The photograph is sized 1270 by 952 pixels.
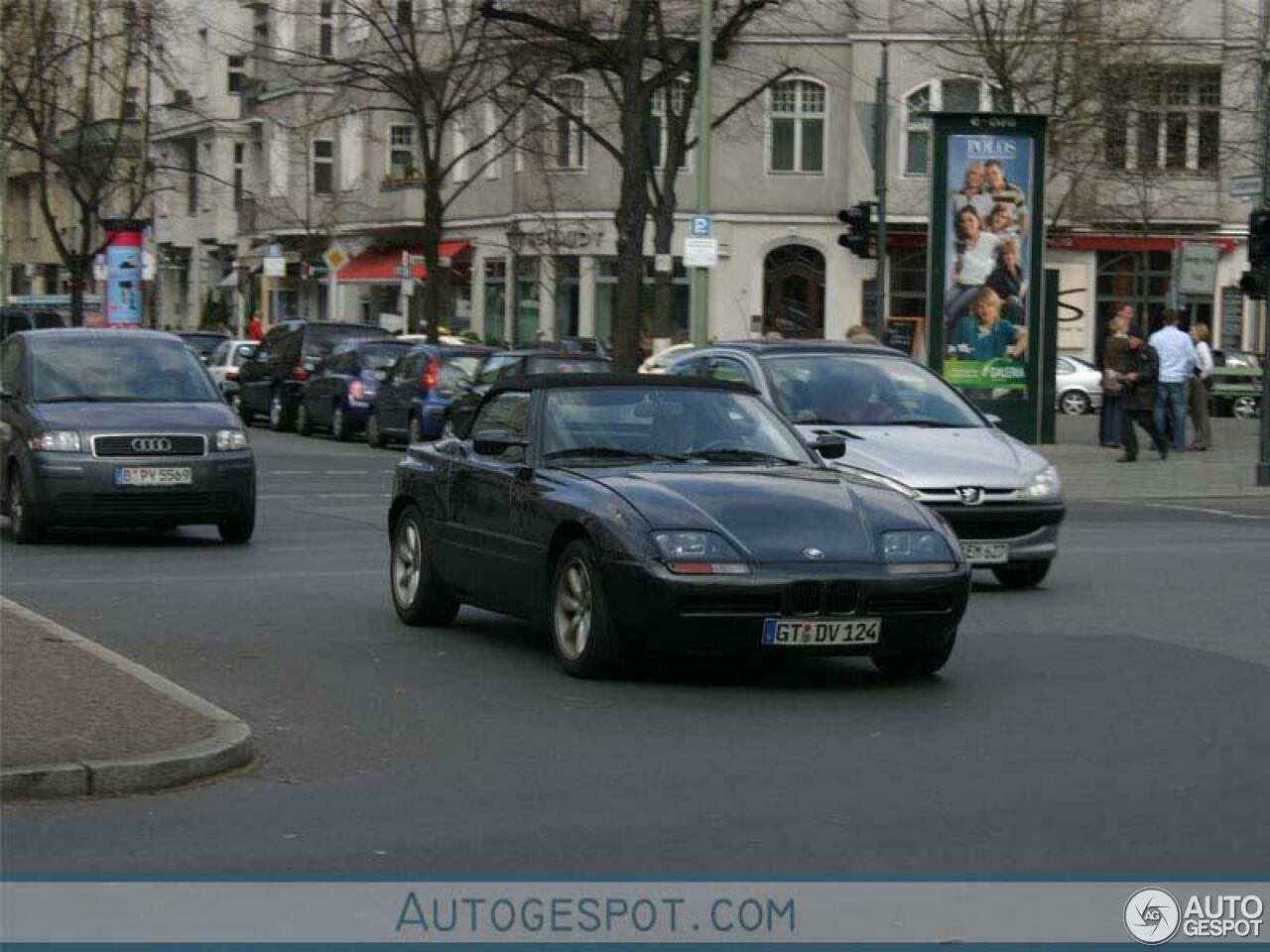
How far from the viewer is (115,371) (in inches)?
760

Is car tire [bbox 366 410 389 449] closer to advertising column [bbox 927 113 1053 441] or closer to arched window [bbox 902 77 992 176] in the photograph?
advertising column [bbox 927 113 1053 441]

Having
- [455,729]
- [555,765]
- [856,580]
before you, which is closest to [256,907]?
[555,765]

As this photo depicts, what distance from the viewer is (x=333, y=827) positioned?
305 inches

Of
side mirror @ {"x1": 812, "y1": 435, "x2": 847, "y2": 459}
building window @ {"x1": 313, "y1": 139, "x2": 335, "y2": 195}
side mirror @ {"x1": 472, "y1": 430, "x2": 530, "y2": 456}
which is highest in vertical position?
building window @ {"x1": 313, "y1": 139, "x2": 335, "y2": 195}

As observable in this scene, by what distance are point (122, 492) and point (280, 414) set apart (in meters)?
23.8

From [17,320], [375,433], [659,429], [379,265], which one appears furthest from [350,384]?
[379,265]

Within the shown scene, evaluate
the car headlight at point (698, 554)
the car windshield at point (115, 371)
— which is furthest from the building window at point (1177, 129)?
the car headlight at point (698, 554)

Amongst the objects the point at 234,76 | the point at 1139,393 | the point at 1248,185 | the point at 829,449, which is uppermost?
the point at 234,76

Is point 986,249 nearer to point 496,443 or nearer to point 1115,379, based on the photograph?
point 1115,379

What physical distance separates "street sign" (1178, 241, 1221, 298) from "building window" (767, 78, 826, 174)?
23.4 meters

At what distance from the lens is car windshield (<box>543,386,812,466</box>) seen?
12.0 meters

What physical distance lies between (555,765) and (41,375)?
440 inches

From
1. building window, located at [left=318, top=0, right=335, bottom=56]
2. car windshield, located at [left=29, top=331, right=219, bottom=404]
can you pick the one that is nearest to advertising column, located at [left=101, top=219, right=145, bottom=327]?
building window, located at [left=318, top=0, right=335, bottom=56]

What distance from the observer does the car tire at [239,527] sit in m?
18.7
